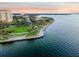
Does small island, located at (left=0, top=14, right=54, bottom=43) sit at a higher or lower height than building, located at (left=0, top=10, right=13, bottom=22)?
lower

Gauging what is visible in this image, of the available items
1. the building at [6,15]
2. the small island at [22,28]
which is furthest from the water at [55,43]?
the building at [6,15]

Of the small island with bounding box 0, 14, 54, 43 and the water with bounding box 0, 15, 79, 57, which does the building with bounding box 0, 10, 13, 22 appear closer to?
Result: the small island with bounding box 0, 14, 54, 43

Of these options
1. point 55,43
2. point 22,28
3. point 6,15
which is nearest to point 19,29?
point 22,28

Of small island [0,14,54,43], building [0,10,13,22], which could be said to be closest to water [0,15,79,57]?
small island [0,14,54,43]

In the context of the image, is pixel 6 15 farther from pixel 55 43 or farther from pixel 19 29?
pixel 55 43

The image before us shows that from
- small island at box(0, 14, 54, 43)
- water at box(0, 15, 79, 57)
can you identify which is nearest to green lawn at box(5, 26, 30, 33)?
small island at box(0, 14, 54, 43)

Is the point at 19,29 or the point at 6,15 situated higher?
the point at 6,15

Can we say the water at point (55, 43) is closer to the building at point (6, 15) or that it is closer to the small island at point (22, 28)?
the small island at point (22, 28)
